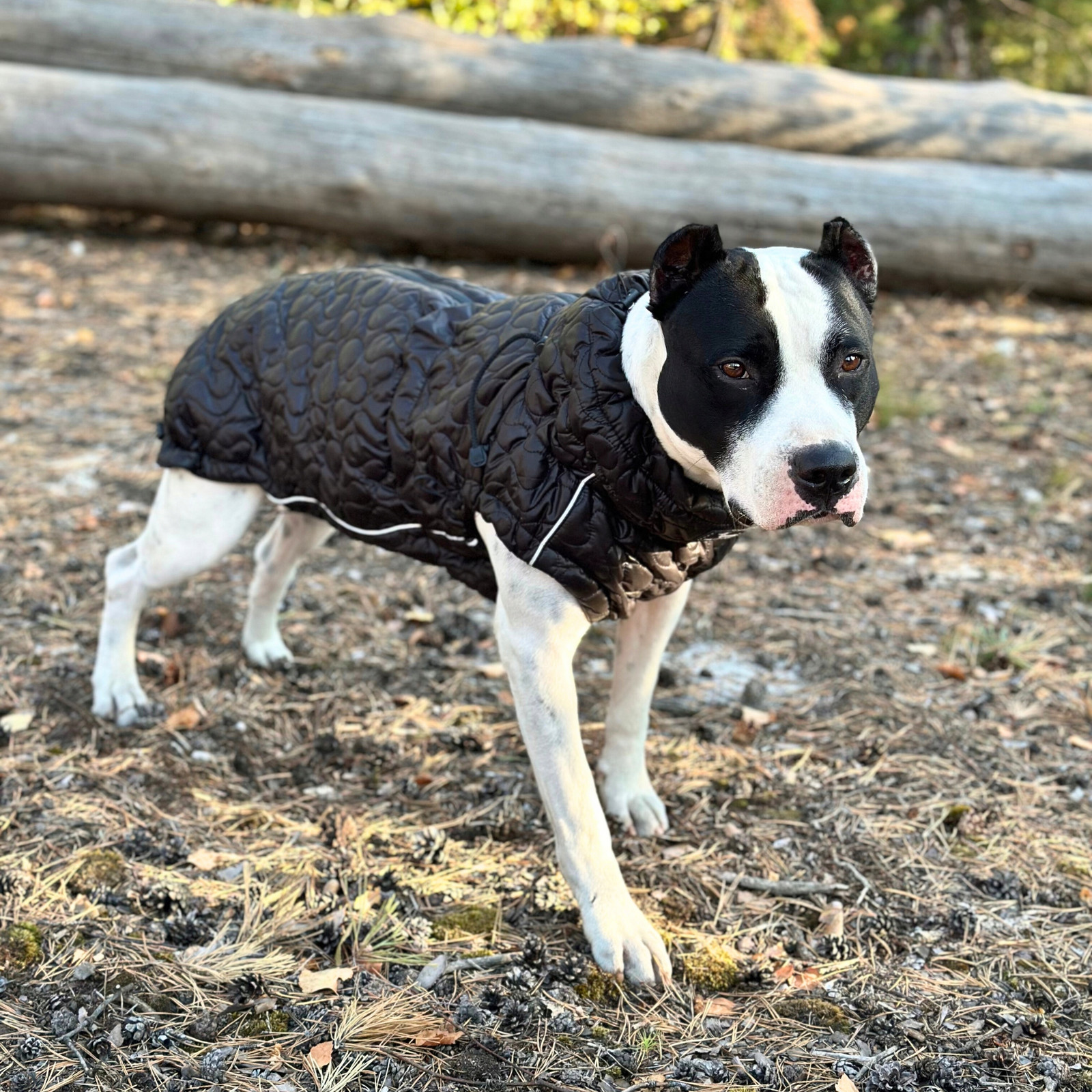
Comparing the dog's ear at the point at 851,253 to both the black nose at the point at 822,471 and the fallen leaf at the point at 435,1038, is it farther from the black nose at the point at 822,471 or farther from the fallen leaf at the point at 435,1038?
the fallen leaf at the point at 435,1038

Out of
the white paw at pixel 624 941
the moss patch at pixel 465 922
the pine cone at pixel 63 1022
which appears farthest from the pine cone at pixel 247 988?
the white paw at pixel 624 941

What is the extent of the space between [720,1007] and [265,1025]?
1.08 meters

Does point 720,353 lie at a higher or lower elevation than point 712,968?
higher

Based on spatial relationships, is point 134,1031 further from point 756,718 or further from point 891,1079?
point 756,718

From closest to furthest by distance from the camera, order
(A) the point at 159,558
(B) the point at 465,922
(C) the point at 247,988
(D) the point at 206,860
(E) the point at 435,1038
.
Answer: (E) the point at 435,1038
(C) the point at 247,988
(B) the point at 465,922
(D) the point at 206,860
(A) the point at 159,558

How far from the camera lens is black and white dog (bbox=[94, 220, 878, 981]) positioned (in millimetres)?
2314

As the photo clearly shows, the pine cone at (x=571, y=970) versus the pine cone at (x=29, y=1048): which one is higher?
the pine cone at (x=571, y=970)

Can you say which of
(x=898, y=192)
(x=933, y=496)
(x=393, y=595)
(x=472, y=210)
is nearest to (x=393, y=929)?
Result: (x=393, y=595)

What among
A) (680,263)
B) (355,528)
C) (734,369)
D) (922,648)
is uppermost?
(680,263)

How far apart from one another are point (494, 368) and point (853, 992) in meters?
1.78

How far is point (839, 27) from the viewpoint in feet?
42.1

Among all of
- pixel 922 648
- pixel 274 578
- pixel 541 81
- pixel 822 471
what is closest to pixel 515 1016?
pixel 822 471

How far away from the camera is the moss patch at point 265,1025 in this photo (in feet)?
8.49

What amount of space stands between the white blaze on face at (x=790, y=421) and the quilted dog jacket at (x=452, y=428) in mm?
290
